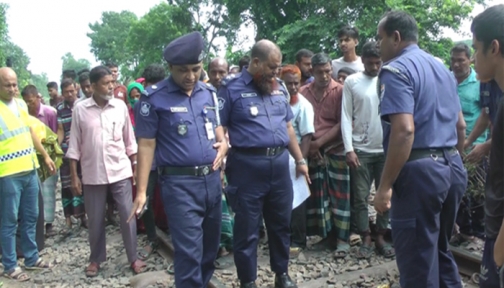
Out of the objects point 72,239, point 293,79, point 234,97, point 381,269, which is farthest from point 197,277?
point 72,239

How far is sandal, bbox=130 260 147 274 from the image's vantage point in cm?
499

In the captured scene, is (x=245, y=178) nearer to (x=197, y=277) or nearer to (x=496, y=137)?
(x=197, y=277)

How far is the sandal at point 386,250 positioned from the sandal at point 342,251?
1.00 ft

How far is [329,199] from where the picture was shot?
17.1ft

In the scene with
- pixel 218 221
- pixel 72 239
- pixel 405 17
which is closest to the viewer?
pixel 405 17

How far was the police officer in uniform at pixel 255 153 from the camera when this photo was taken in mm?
3984

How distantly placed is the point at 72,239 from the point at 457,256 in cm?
460

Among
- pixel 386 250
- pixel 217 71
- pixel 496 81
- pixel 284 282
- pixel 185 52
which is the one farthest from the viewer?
pixel 217 71

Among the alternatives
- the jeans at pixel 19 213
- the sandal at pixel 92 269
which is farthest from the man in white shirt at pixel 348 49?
the jeans at pixel 19 213

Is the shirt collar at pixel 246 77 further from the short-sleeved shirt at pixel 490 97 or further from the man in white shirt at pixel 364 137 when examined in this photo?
the short-sleeved shirt at pixel 490 97

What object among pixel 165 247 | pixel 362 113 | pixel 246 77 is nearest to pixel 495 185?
pixel 246 77

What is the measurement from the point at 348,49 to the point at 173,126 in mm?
2913

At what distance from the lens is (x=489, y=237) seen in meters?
2.29

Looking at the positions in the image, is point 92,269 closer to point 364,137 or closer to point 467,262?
point 364,137
